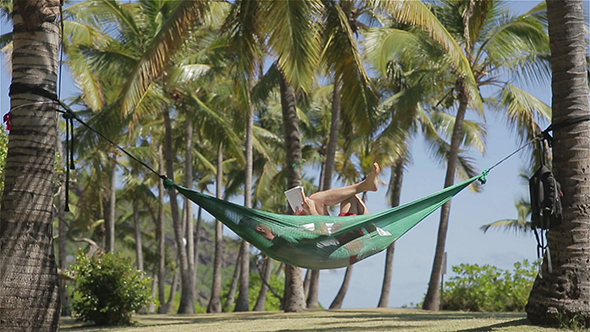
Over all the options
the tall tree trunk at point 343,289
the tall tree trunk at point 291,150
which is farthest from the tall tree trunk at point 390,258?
the tall tree trunk at point 291,150

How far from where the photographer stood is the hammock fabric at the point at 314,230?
251 inches

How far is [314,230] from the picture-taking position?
637 cm

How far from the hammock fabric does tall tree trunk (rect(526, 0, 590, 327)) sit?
4.14ft

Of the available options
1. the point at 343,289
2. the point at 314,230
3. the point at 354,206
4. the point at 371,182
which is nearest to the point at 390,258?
the point at 343,289

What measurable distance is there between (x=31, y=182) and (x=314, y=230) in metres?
2.41

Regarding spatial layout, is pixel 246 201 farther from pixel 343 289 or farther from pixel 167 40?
pixel 167 40

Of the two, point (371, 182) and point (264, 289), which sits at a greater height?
point (264, 289)

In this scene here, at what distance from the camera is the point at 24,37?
558 cm

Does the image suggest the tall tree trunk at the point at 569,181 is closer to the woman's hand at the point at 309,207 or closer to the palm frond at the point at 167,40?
the woman's hand at the point at 309,207

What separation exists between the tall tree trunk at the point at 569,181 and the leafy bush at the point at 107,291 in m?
7.53

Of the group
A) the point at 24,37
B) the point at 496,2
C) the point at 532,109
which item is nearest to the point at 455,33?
the point at 496,2

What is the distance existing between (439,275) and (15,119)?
40.5 feet

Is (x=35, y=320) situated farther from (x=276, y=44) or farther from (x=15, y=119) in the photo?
(x=276, y=44)

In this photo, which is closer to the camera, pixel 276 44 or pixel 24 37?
pixel 24 37
